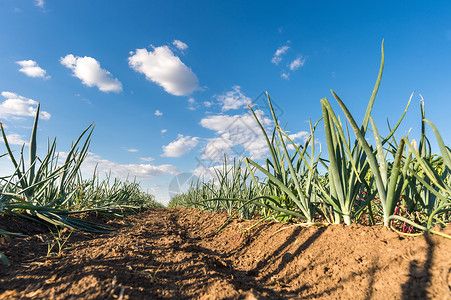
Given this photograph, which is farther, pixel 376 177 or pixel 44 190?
pixel 44 190

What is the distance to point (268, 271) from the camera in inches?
49.9

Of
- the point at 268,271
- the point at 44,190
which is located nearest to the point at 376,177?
the point at 268,271

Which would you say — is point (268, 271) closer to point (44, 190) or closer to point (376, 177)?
point (376, 177)

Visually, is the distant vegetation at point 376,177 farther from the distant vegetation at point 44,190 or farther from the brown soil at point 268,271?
the distant vegetation at point 44,190

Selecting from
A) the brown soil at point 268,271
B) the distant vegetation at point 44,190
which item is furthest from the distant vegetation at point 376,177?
the distant vegetation at point 44,190

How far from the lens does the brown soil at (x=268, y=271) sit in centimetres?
84

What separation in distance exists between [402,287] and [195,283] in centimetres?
76

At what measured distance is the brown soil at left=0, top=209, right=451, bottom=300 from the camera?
0.84m

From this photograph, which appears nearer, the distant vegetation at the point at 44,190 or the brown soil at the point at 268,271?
the brown soil at the point at 268,271

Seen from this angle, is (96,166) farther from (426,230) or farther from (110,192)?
(426,230)

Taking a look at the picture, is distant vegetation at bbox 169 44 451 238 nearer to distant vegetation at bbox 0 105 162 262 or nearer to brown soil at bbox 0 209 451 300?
brown soil at bbox 0 209 451 300

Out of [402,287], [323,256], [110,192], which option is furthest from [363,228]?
[110,192]

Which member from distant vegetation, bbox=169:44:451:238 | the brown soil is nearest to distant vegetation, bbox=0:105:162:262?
the brown soil

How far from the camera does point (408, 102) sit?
1203 mm
